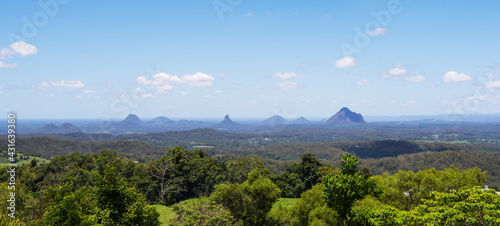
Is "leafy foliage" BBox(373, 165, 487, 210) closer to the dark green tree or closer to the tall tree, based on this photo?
the dark green tree

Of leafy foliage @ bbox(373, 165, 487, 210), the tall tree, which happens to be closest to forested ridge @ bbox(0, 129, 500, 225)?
leafy foliage @ bbox(373, 165, 487, 210)

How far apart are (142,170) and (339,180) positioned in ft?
96.7

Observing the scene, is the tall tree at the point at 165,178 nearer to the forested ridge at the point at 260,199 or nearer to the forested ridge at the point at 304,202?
the forested ridge at the point at 260,199

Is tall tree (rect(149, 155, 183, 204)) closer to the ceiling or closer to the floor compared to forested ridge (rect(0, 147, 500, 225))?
closer to the floor

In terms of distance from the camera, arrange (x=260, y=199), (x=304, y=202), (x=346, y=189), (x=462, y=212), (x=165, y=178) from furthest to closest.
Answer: (x=165, y=178)
(x=304, y=202)
(x=260, y=199)
(x=346, y=189)
(x=462, y=212)

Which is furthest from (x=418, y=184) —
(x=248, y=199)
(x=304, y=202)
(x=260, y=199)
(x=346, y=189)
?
(x=248, y=199)

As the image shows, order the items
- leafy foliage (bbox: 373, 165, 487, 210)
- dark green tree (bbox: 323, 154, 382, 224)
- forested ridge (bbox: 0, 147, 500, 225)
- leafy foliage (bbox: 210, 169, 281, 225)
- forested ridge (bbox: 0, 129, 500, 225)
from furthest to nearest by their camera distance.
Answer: leafy foliage (bbox: 210, 169, 281, 225) → leafy foliage (bbox: 373, 165, 487, 210) → dark green tree (bbox: 323, 154, 382, 224) → forested ridge (bbox: 0, 129, 500, 225) → forested ridge (bbox: 0, 147, 500, 225)

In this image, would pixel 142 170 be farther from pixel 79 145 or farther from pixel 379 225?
pixel 79 145

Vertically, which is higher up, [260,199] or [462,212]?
[462,212]

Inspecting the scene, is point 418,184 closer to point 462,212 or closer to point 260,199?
point 462,212

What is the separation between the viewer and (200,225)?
13492mm

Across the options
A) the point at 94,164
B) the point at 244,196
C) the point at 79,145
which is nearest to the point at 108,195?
the point at 244,196

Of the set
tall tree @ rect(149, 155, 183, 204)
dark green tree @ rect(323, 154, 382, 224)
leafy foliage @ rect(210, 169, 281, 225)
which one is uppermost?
dark green tree @ rect(323, 154, 382, 224)

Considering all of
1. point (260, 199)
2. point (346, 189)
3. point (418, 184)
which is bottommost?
point (260, 199)
